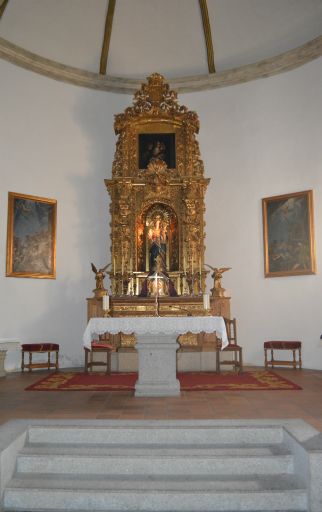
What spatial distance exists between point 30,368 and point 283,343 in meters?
5.55

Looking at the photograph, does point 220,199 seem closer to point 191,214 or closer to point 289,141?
point 191,214

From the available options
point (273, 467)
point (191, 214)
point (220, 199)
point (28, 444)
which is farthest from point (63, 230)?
point (273, 467)

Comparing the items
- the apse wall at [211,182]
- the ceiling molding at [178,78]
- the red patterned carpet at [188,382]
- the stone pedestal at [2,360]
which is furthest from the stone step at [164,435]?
the ceiling molding at [178,78]

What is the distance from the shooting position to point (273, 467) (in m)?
4.44

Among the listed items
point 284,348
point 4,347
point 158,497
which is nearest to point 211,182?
point 284,348

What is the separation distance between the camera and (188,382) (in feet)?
26.7

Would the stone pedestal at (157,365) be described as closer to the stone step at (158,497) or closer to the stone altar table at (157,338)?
the stone altar table at (157,338)

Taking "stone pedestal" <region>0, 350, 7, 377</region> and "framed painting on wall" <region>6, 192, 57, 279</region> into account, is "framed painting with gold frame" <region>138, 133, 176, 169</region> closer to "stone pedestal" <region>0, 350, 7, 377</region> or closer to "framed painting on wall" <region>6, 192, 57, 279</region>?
"framed painting on wall" <region>6, 192, 57, 279</region>

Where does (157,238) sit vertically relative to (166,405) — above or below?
above

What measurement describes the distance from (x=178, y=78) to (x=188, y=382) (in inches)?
337

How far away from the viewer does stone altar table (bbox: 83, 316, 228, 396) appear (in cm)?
658

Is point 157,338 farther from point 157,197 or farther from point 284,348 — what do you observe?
point 157,197

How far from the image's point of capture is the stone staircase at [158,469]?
4.05m

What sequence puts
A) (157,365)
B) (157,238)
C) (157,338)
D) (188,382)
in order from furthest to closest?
(157,238), (188,382), (157,365), (157,338)
